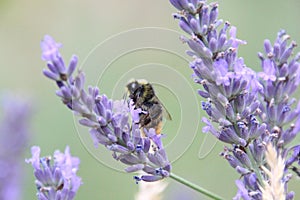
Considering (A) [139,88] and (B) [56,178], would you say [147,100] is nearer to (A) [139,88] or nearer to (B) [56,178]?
(A) [139,88]

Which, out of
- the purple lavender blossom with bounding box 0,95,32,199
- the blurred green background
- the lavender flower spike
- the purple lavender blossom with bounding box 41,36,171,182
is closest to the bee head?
the purple lavender blossom with bounding box 41,36,171,182

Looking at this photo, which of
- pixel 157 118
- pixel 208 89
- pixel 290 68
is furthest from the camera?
pixel 157 118

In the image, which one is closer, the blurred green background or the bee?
the bee

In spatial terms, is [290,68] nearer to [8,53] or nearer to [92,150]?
[92,150]

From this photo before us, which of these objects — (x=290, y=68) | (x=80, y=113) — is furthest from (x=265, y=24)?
(x=80, y=113)

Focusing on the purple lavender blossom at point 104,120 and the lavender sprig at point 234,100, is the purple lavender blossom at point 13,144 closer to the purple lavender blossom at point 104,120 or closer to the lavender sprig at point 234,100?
the purple lavender blossom at point 104,120

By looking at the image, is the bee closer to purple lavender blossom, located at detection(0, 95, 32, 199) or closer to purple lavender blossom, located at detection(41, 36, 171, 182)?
purple lavender blossom, located at detection(41, 36, 171, 182)
